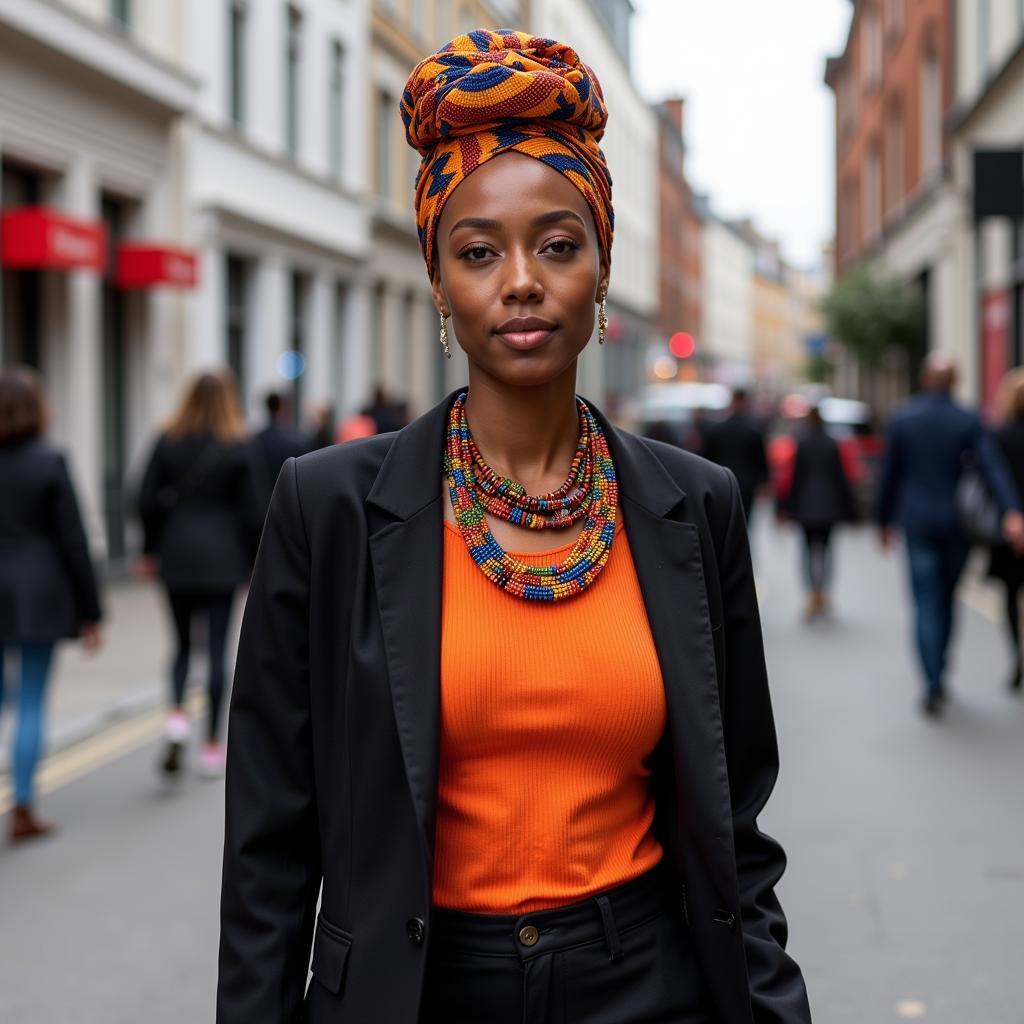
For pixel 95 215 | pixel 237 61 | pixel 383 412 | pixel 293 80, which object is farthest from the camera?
pixel 293 80

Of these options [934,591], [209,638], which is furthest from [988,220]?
[209,638]

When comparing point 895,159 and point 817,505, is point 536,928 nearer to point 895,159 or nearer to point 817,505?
point 817,505

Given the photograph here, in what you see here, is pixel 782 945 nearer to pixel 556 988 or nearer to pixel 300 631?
pixel 556 988

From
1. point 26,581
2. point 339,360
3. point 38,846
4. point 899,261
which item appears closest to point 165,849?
point 38,846

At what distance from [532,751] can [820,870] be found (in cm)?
429

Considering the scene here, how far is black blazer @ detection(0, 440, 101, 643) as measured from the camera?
704 centimetres

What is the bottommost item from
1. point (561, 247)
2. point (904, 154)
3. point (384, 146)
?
point (561, 247)

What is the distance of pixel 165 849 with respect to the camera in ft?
21.3

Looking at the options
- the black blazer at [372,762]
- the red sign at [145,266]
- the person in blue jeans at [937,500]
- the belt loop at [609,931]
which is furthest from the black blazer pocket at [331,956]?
the red sign at [145,266]

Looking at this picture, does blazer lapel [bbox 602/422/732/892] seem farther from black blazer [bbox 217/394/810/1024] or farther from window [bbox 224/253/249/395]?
window [bbox 224/253/249/395]

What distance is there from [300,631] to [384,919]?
1.26 ft

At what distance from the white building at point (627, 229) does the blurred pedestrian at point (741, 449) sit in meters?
19.4

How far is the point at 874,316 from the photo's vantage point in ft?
113

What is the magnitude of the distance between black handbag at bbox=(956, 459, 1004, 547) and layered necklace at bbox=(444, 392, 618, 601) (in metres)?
7.68
